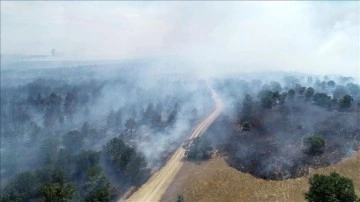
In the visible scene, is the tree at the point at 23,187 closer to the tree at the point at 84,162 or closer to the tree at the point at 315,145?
the tree at the point at 84,162

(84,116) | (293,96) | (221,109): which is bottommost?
(84,116)

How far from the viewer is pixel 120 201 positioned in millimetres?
76375

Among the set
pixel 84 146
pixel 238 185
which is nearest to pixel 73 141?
pixel 84 146

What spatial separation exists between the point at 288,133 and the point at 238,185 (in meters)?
31.0

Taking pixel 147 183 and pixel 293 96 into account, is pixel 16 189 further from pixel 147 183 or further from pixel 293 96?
pixel 293 96

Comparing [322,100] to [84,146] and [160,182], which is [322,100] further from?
[84,146]

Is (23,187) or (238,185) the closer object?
(23,187)

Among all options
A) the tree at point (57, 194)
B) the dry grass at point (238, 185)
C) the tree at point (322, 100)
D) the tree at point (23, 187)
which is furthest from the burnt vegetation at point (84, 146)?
the tree at point (322, 100)

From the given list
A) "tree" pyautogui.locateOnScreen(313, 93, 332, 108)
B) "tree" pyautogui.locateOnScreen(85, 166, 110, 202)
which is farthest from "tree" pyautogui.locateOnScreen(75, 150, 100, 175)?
"tree" pyautogui.locateOnScreen(313, 93, 332, 108)

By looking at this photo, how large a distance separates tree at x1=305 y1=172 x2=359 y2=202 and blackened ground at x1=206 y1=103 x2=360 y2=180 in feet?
87.8

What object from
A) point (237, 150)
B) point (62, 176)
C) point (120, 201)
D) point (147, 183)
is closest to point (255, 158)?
point (237, 150)

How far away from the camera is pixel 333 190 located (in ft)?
166

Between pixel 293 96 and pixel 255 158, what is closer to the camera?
pixel 255 158

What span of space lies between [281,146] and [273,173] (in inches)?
544
